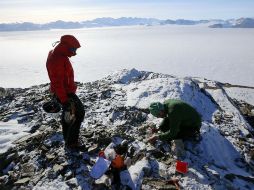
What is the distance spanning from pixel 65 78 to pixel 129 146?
1880mm

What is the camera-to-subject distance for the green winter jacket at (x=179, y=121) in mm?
6051

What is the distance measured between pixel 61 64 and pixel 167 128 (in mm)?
2528

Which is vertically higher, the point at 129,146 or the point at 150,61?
the point at 129,146

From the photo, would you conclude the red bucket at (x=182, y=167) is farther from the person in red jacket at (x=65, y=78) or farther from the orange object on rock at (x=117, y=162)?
the person in red jacket at (x=65, y=78)

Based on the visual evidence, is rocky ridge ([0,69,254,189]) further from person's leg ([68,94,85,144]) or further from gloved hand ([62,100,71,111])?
gloved hand ([62,100,71,111])

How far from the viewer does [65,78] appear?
575 centimetres

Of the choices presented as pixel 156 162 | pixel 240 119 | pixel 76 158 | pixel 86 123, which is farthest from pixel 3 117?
pixel 240 119

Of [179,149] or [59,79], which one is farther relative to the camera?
[179,149]

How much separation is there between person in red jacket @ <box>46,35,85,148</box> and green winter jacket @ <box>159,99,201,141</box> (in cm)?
163

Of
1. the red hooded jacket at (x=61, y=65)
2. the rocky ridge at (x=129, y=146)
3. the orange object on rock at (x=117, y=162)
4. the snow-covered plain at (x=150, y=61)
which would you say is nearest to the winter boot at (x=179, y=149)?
the rocky ridge at (x=129, y=146)

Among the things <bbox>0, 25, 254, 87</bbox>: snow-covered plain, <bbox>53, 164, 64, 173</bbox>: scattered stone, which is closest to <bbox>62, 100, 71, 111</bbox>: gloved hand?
<bbox>53, 164, 64, 173</bbox>: scattered stone

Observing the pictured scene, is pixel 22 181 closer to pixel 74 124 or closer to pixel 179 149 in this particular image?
pixel 74 124

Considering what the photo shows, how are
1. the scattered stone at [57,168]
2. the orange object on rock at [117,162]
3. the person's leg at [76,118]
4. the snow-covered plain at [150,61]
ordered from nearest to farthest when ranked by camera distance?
1. the orange object on rock at [117,162]
2. the scattered stone at [57,168]
3. the person's leg at [76,118]
4. the snow-covered plain at [150,61]

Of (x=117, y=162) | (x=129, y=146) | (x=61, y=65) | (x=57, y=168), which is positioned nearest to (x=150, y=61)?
(x=129, y=146)
